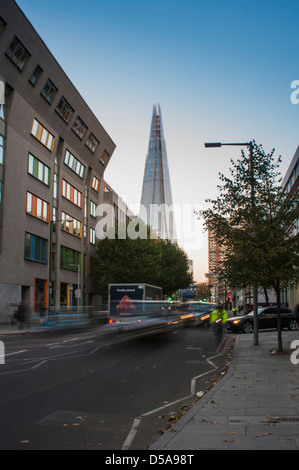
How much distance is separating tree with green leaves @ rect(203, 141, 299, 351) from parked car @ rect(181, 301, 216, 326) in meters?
14.5

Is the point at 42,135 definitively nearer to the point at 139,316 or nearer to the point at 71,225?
the point at 71,225

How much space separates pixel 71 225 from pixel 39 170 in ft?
31.7

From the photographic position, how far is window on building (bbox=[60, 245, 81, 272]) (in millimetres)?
49031

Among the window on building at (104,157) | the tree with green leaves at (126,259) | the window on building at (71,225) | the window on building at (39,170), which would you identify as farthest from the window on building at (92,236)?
the window on building at (39,170)

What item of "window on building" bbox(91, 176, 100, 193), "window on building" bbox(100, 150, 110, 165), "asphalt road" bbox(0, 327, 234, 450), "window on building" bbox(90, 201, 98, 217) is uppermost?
"window on building" bbox(100, 150, 110, 165)

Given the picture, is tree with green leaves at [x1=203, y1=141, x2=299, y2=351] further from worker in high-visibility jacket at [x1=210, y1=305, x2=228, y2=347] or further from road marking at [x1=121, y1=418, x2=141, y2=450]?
road marking at [x1=121, y1=418, x2=141, y2=450]

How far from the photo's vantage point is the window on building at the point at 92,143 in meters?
55.8

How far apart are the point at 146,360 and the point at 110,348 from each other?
4.12 m

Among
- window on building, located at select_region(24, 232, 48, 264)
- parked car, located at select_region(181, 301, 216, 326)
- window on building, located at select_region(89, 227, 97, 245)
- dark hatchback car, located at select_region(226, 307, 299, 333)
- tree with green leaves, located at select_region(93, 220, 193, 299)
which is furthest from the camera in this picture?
window on building, located at select_region(89, 227, 97, 245)

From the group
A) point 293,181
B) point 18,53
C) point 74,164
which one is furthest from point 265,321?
point 74,164

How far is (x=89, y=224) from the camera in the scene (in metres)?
57.8

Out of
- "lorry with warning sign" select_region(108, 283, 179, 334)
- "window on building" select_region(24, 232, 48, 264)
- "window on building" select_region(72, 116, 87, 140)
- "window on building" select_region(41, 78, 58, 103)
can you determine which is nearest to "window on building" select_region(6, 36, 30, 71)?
"window on building" select_region(41, 78, 58, 103)
